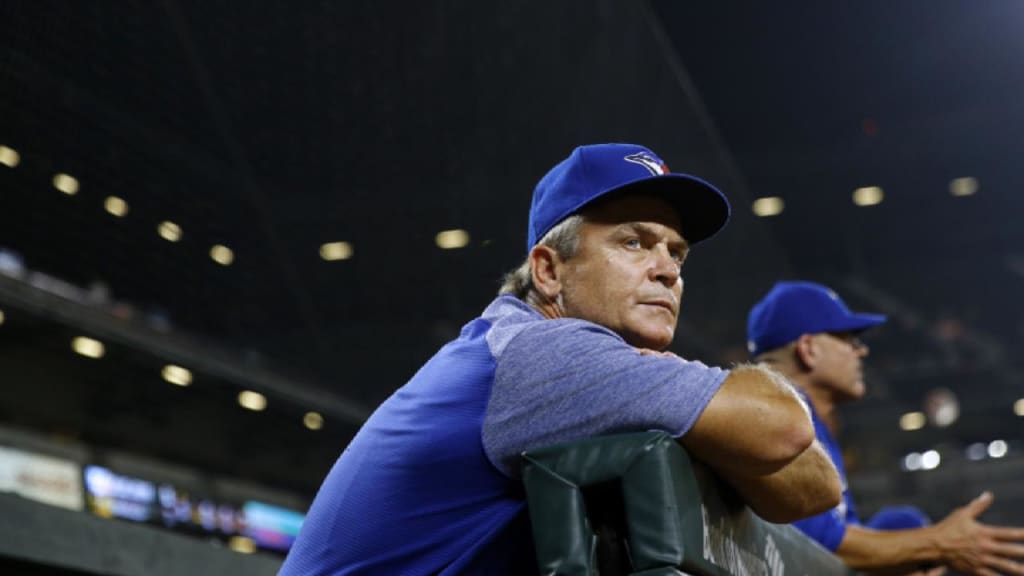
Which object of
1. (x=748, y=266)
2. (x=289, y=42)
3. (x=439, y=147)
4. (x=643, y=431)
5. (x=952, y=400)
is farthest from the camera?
(x=952, y=400)

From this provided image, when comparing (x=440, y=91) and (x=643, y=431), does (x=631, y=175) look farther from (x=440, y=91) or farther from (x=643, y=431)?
(x=440, y=91)

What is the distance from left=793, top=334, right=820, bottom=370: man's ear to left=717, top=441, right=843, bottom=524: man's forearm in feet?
5.77

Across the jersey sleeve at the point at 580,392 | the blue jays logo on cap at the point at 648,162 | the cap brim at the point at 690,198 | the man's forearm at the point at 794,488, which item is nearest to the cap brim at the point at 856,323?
the cap brim at the point at 690,198

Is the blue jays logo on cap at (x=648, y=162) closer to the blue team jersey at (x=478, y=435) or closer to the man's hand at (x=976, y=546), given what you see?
the blue team jersey at (x=478, y=435)

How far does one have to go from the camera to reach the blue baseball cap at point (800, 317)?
3.18m

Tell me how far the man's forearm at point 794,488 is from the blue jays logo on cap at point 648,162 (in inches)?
16.6

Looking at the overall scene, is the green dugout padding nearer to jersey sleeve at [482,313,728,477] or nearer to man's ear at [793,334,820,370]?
jersey sleeve at [482,313,728,477]

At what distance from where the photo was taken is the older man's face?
1646 mm

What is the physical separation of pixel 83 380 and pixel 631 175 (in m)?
7.69

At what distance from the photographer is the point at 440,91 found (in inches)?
138

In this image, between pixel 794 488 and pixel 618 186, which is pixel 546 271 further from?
pixel 794 488

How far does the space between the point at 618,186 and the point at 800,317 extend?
1.70 meters

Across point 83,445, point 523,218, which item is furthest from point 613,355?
point 83,445

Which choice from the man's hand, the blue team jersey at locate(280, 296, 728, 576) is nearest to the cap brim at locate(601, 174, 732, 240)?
the blue team jersey at locate(280, 296, 728, 576)
